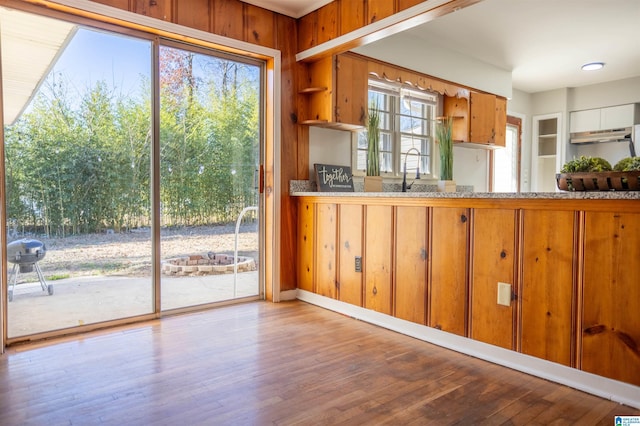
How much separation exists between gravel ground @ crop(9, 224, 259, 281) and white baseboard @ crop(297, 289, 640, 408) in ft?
3.97

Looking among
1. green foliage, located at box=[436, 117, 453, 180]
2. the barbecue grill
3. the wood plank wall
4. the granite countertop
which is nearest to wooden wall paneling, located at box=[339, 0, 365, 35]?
the wood plank wall

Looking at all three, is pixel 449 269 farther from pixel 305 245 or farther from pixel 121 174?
pixel 121 174

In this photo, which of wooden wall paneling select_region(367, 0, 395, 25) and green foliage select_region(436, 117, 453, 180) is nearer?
wooden wall paneling select_region(367, 0, 395, 25)

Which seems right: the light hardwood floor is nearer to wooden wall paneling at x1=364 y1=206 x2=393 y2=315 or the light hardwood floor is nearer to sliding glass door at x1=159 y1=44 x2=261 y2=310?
wooden wall paneling at x1=364 y1=206 x2=393 y2=315

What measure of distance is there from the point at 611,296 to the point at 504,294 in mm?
498

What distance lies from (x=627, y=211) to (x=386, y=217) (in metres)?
1.41

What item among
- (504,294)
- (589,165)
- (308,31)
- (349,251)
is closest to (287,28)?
(308,31)

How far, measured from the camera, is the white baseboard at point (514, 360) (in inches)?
74.9

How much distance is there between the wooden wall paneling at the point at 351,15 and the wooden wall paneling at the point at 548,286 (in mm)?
1808

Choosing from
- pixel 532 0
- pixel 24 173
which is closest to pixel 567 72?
pixel 532 0

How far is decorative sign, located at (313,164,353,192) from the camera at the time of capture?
3732 mm

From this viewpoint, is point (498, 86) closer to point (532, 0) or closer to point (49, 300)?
point (532, 0)

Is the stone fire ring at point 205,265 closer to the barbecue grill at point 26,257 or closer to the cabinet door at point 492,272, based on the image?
the barbecue grill at point 26,257

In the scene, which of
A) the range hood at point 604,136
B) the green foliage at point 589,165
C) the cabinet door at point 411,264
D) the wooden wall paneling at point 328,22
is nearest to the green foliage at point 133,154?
the wooden wall paneling at point 328,22
